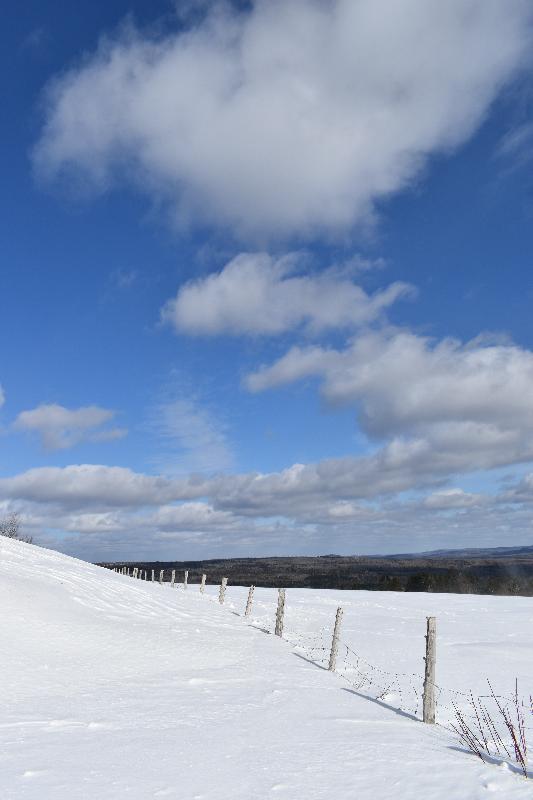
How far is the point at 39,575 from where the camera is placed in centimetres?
1944

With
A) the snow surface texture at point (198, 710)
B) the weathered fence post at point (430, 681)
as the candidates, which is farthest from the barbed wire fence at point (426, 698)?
the snow surface texture at point (198, 710)

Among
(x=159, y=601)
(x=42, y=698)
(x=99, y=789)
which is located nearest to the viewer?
(x=99, y=789)

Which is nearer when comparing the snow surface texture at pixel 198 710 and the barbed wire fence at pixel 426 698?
the snow surface texture at pixel 198 710

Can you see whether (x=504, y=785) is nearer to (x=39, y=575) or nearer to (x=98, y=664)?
(x=98, y=664)

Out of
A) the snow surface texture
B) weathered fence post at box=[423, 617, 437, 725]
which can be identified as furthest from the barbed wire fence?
Result: the snow surface texture

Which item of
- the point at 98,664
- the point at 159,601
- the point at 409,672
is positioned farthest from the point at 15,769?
the point at 159,601

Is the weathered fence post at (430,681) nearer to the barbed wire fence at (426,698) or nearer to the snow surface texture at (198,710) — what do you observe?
the barbed wire fence at (426,698)

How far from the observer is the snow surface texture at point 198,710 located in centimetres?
573

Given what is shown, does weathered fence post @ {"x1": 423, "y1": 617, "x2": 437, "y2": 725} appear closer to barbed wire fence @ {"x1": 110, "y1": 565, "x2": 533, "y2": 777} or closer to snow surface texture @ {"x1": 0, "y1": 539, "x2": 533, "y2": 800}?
barbed wire fence @ {"x1": 110, "y1": 565, "x2": 533, "y2": 777}

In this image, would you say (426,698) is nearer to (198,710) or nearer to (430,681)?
(430,681)

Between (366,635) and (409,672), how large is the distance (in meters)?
6.74

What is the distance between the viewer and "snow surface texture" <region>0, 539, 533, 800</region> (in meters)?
5.73

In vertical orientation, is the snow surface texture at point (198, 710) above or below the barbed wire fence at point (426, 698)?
above

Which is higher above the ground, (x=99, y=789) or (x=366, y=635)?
(x=99, y=789)
